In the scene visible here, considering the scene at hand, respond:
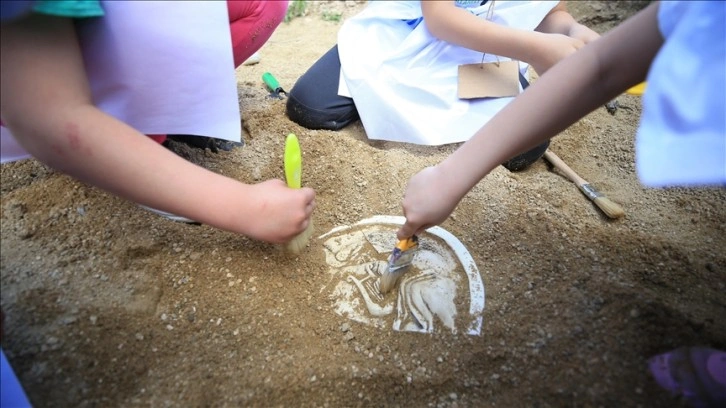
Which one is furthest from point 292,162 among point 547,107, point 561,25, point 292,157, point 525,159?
point 561,25

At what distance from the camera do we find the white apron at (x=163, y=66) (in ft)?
2.67

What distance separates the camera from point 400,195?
4.14ft

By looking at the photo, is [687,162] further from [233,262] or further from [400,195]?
[233,262]

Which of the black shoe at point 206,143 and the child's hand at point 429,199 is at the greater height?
the child's hand at point 429,199

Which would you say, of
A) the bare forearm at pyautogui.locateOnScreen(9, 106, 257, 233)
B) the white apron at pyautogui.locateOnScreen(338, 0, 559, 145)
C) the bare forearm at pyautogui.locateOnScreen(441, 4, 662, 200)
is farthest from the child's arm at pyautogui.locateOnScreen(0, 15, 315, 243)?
the white apron at pyautogui.locateOnScreen(338, 0, 559, 145)

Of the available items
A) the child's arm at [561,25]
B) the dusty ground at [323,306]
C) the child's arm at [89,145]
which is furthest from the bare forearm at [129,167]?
the child's arm at [561,25]

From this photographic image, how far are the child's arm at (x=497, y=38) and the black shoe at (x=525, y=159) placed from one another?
0.77 ft

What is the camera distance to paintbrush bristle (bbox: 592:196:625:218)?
1.24 metres

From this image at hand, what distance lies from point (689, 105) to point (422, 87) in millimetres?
916

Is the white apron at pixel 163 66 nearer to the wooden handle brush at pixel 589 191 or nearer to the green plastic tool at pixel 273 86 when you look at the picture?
the green plastic tool at pixel 273 86

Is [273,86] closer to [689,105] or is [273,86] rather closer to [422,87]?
[422,87]

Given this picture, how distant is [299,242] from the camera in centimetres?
104

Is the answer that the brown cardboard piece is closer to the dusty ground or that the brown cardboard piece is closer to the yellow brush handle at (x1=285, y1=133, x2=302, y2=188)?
the dusty ground

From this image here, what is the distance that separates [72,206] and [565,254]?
1.15 metres
